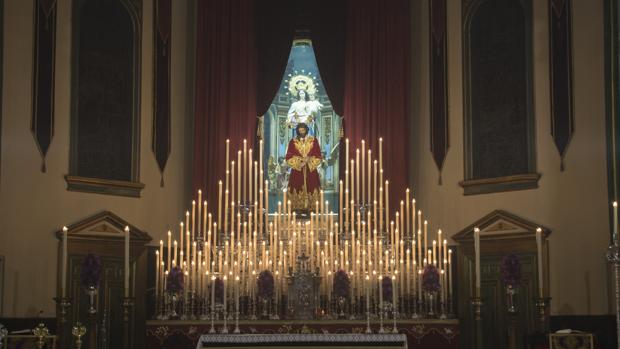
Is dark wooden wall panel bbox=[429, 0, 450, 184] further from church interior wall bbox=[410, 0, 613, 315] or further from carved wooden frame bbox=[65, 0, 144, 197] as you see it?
carved wooden frame bbox=[65, 0, 144, 197]

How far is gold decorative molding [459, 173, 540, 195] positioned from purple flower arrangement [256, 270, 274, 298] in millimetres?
3797

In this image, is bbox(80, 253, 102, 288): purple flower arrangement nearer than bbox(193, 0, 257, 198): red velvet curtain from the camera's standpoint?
Yes

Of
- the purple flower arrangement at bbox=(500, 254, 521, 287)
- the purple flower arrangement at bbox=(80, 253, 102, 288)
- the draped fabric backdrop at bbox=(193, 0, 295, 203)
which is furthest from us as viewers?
the draped fabric backdrop at bbox=(193, 0, 295, 203)

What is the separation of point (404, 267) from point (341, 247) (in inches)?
37.4

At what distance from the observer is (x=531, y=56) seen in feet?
47.8

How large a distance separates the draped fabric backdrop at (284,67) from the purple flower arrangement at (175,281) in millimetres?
2643

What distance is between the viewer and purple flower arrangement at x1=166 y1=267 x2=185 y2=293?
13.0m

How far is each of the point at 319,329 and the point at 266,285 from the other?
929 millimetres

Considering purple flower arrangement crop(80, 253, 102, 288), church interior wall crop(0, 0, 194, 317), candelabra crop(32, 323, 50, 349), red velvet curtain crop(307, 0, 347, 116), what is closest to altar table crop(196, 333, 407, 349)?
purple flower arrangement crop(80, 253, 102, 288)

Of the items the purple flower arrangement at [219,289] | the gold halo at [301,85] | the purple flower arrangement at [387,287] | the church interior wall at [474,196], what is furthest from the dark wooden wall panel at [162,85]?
the purple flower arrangement at [387,287]

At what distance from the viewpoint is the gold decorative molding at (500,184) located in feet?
46.5

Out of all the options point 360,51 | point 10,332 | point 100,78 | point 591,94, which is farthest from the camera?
point 360,51

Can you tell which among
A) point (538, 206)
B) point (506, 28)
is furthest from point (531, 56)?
point (538, 206)

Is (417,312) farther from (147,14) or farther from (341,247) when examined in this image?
(147,14)
